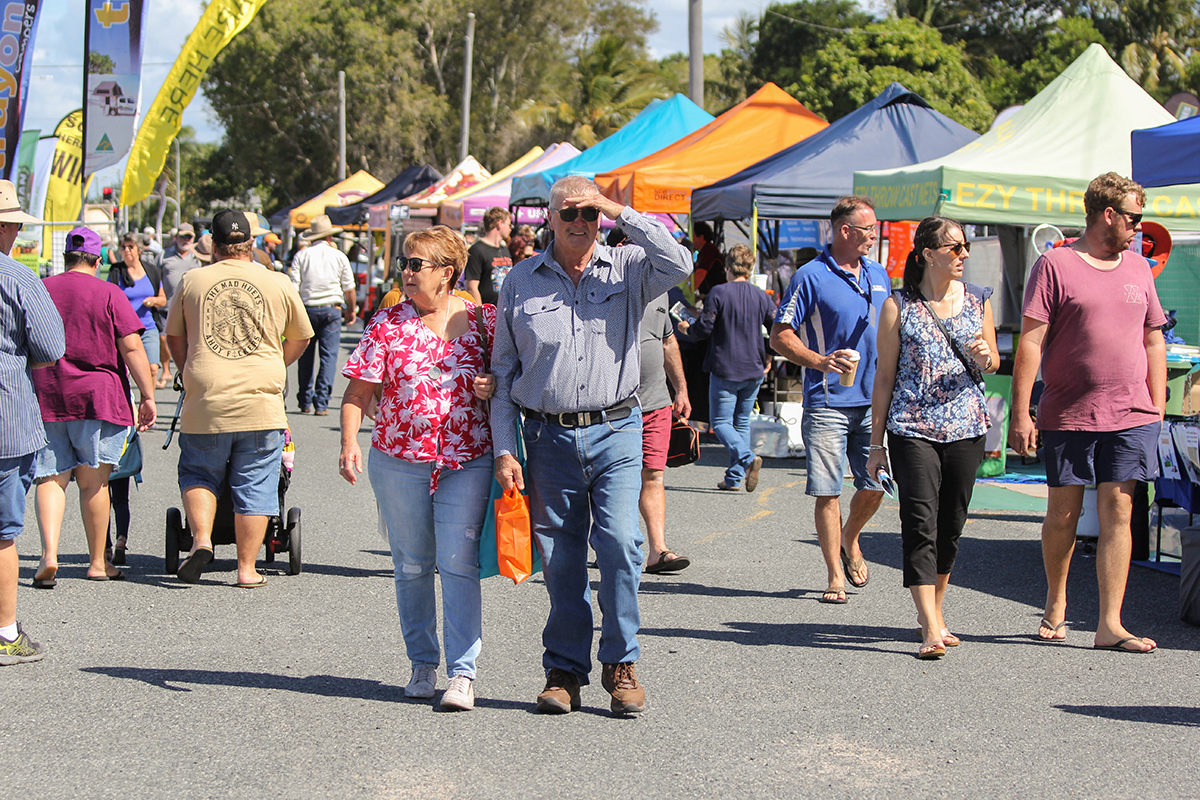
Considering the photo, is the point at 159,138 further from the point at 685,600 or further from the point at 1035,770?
the point at 1035,770

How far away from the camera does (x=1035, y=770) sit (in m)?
4.12

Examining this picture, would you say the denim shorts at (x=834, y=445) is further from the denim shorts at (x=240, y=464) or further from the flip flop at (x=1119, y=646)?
the denim shorts at (x=240, y=464)

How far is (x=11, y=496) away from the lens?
→ 17.3 feet

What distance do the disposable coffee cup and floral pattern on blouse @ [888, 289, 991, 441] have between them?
0.70 meters

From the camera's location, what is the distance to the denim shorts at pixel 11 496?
17.2ft

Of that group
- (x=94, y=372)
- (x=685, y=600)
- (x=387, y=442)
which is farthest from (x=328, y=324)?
(x=387, y=442)

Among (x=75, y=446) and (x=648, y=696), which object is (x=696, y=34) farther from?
(x=648, y=696)

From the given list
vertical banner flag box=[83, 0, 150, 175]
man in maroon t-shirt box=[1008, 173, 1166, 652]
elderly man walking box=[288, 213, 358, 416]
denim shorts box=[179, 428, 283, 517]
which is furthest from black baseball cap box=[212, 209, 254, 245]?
vertical banner flag box=[83, 0, 150, 175]

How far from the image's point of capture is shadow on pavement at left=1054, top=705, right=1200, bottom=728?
15.3 ft

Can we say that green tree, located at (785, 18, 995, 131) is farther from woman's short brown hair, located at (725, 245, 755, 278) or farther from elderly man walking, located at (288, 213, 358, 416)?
woman's short brown hair, located at (725, 245, 755, 278)

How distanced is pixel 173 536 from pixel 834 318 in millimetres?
3656

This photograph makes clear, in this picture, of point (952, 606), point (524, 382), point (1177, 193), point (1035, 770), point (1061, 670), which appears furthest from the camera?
point (1177, 193)

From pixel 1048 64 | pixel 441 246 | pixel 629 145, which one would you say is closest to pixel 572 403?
pixel 441 246

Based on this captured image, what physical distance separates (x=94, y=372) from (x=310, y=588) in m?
1.57
